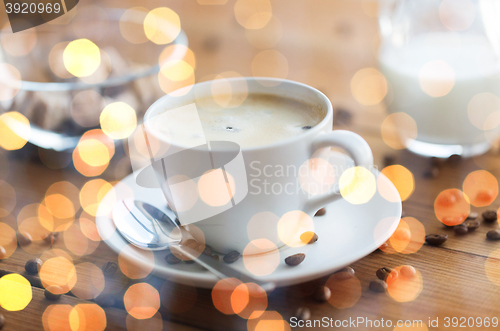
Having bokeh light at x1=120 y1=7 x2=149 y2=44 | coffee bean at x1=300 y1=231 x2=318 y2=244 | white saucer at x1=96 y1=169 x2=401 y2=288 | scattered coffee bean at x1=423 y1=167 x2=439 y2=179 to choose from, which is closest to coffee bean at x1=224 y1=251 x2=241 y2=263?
white saucer at x1=96 y1=169 x2=401 y2=288

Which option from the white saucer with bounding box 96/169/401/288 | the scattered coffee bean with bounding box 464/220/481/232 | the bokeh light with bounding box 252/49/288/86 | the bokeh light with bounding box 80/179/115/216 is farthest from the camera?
the bokeh light with bounding box 252/49/288/86

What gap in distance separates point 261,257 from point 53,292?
→ 366 millimetres

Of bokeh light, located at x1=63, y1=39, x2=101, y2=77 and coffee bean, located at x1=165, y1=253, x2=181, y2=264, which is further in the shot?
bokeh light, located at x1=63, y1=39, x2=101, y2=77

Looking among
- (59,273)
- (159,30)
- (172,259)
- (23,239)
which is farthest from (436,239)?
(159,30)

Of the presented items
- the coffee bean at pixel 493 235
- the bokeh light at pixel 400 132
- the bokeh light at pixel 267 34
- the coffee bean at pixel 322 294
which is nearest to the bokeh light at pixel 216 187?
the coffee bean at pixel 322 294

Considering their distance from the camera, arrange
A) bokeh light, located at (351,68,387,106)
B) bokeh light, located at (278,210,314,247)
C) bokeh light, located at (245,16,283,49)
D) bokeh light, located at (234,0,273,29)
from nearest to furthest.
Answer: bokeh light, located at (278,210,314,247) < bokeh light, located at (351,68,387,106) < bokeh light, located at (245,16,283,49) < bokeh light, located at (234,0,273,29)

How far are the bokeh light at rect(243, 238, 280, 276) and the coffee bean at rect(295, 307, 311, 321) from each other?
79 millimetres

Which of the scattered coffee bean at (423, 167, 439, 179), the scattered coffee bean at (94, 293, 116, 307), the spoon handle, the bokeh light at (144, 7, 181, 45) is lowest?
the scattered coffee bean at (423, 167, 439, 179)

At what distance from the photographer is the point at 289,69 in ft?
5.43

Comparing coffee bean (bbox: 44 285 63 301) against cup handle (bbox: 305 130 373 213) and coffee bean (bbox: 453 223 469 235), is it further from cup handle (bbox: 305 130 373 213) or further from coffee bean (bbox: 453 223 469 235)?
coffee bean (bbox: 453 223 469 235)

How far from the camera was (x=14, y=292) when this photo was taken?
2.26ft

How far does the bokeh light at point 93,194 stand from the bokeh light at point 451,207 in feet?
2.44

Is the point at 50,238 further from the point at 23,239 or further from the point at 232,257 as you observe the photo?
the point at 232,257

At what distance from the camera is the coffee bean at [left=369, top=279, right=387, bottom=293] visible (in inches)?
26.0
